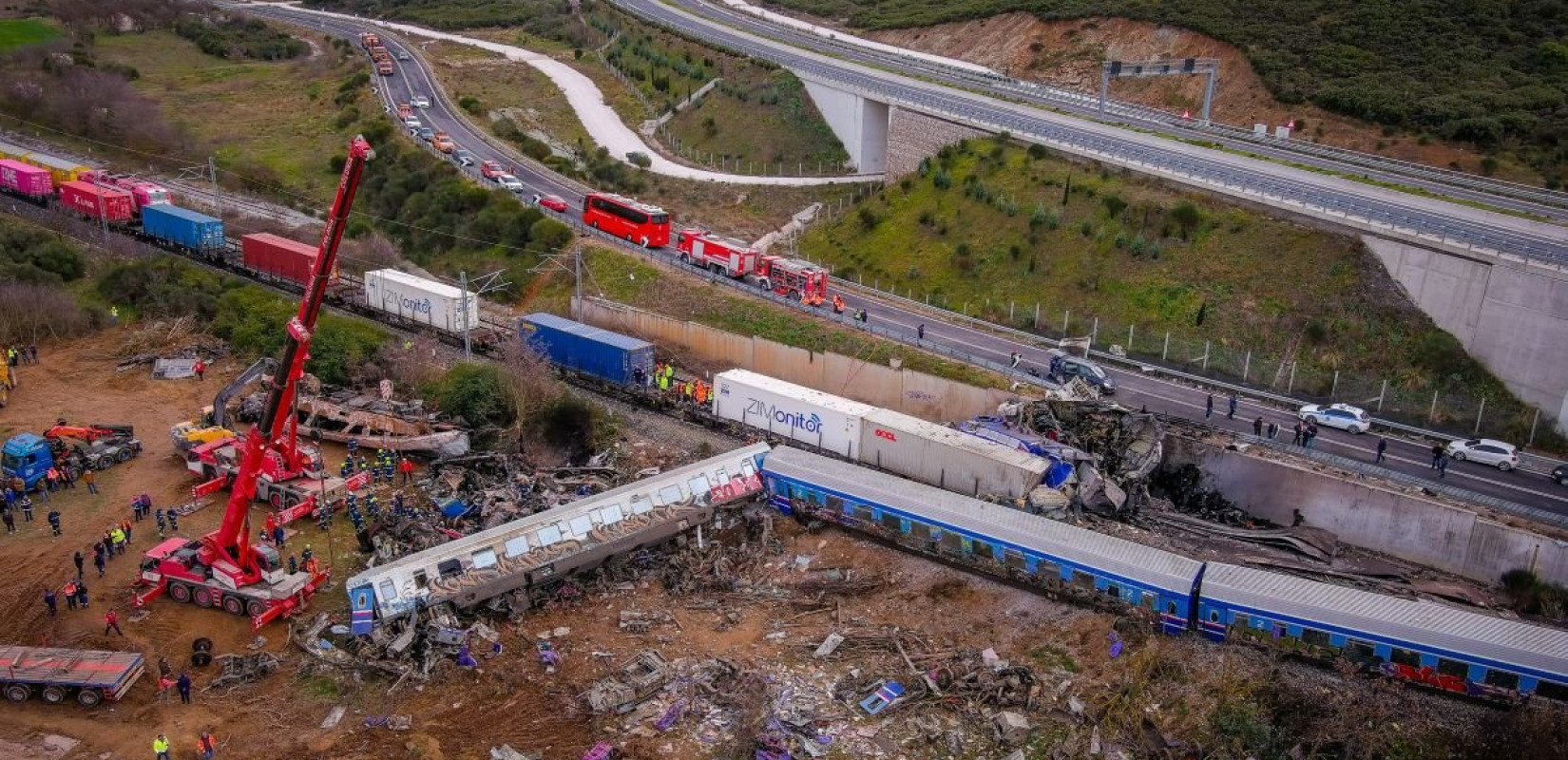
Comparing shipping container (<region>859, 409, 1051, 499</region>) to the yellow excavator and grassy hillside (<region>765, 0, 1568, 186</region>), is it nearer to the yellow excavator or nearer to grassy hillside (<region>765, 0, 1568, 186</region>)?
the yellow excavator

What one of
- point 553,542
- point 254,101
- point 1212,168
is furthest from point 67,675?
point 254,101

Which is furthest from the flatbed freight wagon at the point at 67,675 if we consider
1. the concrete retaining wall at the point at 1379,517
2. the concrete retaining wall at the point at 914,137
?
the concrete retaining wall at the point at 914,137

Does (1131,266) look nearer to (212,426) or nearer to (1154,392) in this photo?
(1154,392)

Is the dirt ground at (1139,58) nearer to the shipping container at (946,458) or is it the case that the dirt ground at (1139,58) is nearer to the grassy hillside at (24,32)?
the shipping container at (946,458)

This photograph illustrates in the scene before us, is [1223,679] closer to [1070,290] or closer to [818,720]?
[818,720]

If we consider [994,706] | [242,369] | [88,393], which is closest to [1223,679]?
[994,706]

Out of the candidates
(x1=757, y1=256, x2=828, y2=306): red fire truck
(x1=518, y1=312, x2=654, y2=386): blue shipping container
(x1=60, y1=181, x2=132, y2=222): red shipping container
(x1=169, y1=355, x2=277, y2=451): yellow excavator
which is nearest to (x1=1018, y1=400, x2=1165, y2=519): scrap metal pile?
(x1=757, y1=256, x2=828, y2=306): red fire truck
